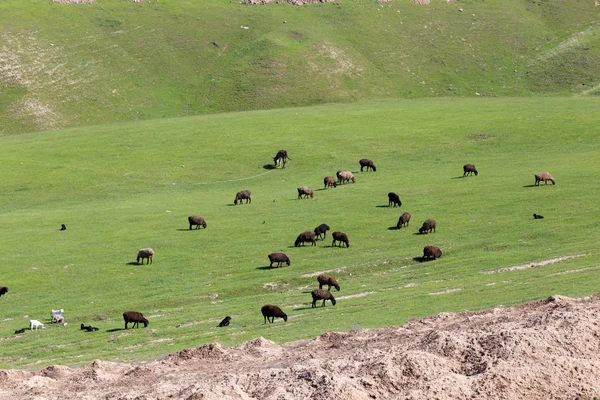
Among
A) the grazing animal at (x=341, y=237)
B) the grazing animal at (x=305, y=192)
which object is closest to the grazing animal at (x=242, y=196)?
the grazing animal at (x=305, y=192)

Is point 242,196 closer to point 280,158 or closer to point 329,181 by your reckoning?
point 329,181

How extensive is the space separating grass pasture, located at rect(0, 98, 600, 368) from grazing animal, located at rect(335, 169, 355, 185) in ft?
3.32

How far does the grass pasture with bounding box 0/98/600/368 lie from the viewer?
1331 inches

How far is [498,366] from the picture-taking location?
17.9 meters

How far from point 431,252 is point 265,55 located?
82.9 meters

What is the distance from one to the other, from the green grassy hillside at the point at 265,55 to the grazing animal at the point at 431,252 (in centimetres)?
6997

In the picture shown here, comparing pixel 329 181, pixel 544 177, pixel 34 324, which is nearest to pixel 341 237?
pixel 34 324

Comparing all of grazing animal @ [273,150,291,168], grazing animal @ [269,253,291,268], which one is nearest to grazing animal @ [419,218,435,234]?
grazing animal @ [269,253,291,268]

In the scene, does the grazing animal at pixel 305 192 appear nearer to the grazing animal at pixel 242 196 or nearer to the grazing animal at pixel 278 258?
the grazing animal at pixel 242 196

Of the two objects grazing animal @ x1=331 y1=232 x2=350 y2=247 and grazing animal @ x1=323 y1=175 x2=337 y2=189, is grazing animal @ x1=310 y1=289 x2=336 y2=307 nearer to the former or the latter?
grazing animal @ x1=331 y1=232 x2=350 y2=247

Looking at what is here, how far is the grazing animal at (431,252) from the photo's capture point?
43.2m

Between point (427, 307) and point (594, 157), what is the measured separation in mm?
45403

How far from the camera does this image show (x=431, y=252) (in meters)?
43.2

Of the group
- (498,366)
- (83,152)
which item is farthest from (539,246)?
(83,152)
